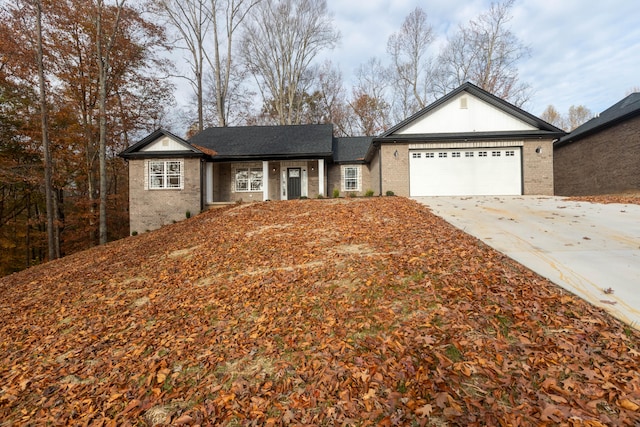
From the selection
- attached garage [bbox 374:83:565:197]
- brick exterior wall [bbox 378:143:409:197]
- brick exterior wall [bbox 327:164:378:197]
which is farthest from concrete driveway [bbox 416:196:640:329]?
brick exterior wall [bbox 327:164:378:197]

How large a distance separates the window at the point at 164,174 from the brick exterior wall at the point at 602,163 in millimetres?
20692

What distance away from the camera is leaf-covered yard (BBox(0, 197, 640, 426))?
7.44 feet

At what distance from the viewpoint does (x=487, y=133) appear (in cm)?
1301

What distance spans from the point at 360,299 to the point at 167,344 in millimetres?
2440

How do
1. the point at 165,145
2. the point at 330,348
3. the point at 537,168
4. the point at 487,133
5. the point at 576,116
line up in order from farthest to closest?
the point at 576,116 < the point at 165,145 < the point at 487,133 < the point at 537,168 < the point at 330,348

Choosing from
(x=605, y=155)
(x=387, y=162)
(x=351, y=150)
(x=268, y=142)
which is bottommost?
(x=387, y=162)

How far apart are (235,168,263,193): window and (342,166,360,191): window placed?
4.75 m

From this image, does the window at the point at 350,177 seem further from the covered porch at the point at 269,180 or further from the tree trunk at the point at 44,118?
the tree trunk at the point at 44,118

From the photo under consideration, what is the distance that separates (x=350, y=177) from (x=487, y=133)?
7103 millimetres

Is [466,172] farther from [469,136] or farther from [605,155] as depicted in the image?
[605,155]

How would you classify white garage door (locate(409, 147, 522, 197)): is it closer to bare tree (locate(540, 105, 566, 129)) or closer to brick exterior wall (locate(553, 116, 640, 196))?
brick exterior wall (locate(553, 116, 640, 196))

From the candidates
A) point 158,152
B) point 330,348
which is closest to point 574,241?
point 330,348

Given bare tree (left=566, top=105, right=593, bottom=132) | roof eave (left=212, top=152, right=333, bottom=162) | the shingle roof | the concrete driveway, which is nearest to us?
the concrete driveway

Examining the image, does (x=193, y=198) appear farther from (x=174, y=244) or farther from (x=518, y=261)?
(x=518, y=261)
